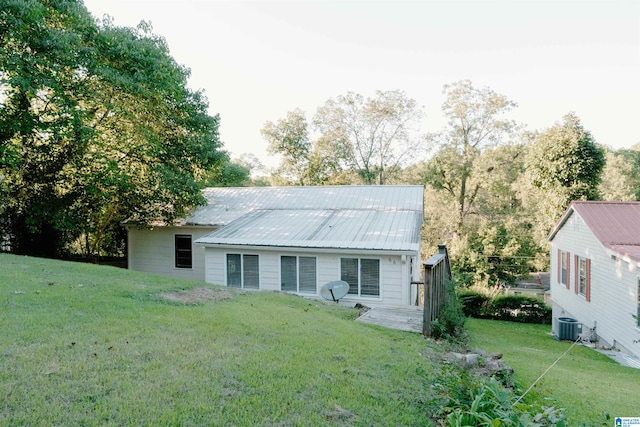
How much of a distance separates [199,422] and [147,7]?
52.0 ft

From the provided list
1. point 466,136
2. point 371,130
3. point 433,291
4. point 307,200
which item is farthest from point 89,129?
point 371,130

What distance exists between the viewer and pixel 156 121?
56.0ft

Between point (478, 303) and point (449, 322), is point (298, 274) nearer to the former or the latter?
point (449, 322)

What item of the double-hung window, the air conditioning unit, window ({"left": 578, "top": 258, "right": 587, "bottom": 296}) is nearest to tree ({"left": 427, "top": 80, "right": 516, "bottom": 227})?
the double-hung window

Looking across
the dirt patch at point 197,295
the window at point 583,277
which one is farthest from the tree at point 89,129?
the window at point 583,277

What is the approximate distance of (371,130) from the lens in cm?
3462

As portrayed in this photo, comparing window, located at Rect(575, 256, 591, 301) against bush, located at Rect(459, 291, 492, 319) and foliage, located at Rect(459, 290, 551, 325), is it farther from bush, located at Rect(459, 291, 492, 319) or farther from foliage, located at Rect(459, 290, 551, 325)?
bush, located at Rect(459, 291, 492, 319)

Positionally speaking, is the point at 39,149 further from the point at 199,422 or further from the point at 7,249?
the point at 199,422

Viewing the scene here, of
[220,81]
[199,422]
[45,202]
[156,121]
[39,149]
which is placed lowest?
[199,422]

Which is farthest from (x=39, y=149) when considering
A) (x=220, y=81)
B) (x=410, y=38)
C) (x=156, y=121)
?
(x=410, y=38)

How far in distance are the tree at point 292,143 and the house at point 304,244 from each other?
15.8 m

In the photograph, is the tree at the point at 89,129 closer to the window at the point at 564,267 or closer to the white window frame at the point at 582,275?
the white window frame at the point at 582,275

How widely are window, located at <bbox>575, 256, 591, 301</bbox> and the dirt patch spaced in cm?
1141

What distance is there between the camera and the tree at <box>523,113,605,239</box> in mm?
18938
